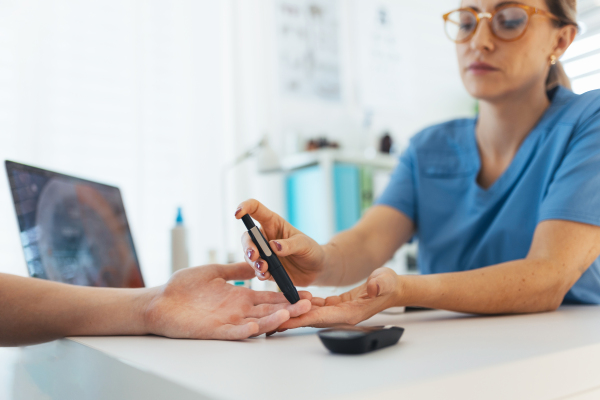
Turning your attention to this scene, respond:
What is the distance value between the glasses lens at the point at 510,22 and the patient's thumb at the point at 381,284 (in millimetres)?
666

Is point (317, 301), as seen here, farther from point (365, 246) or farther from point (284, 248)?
point (365, 246)

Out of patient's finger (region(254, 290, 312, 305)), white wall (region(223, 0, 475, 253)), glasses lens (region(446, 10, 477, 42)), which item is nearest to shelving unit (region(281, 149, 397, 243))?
white wall (region(223, 0, 475, 253))

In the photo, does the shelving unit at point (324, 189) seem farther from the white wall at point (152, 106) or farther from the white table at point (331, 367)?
the white table at point (331, 367)

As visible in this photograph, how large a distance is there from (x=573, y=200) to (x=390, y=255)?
1.63ft

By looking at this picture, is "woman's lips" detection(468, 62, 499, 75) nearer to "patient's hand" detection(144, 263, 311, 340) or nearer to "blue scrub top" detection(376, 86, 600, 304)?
"blue scrub top" detection(376, 86, 600, 304)

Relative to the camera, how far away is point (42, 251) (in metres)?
0.85

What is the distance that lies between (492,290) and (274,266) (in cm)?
36

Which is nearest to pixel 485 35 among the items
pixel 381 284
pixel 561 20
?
pixel 561 20

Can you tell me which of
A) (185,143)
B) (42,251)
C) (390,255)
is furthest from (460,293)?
(185,143)

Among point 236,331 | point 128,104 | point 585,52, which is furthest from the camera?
point 128,104

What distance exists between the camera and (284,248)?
2.10 ft

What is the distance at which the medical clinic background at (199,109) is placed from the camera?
76.1 inches

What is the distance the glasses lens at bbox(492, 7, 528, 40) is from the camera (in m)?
0.97

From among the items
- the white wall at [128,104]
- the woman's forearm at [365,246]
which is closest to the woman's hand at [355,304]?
the woman's forearm at [365,246]
